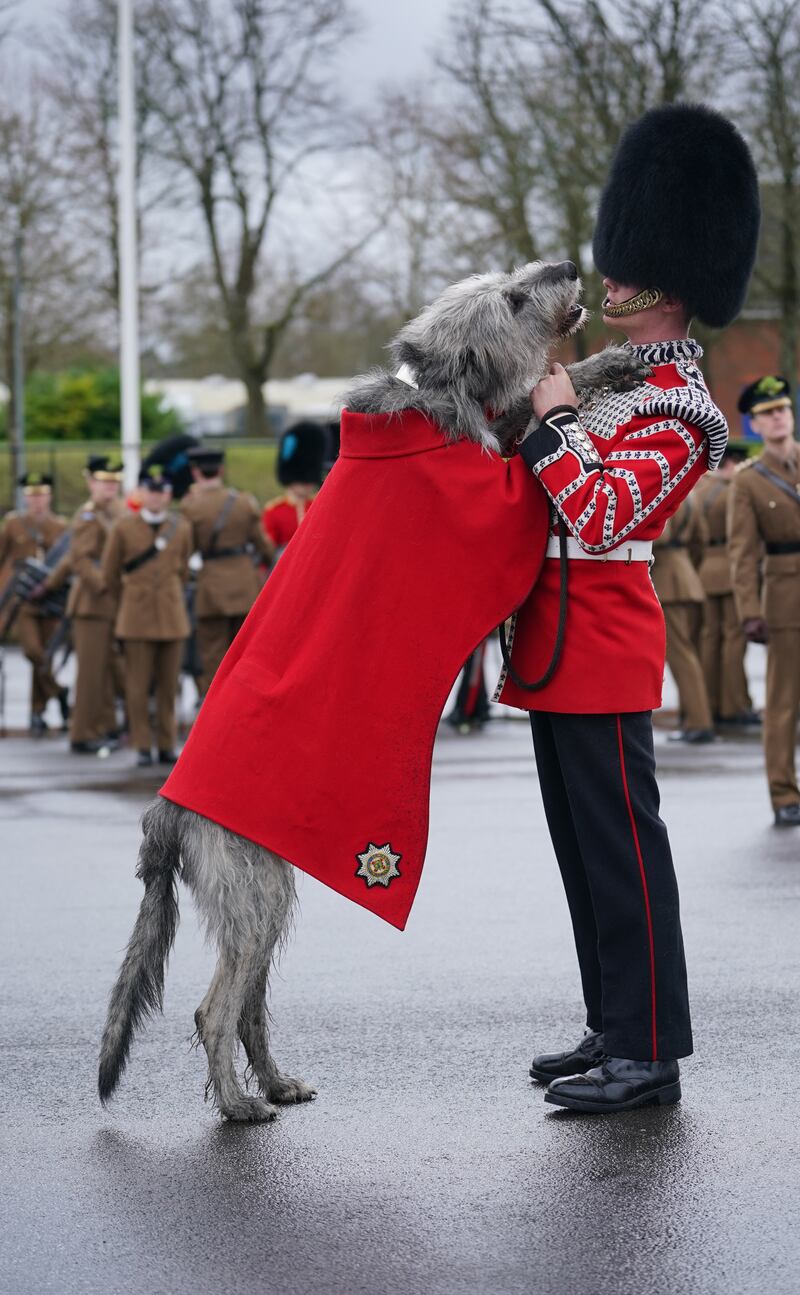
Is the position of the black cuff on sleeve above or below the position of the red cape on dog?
above

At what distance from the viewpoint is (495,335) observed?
423cm

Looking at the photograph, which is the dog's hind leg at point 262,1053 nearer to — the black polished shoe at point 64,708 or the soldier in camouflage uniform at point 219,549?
the soldier in camouflage uniform at point 219,549

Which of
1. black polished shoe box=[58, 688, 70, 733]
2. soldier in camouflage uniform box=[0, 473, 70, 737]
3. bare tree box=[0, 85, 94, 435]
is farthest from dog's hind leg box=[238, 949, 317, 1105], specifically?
bare tree box=[0, 85, 94, 435]

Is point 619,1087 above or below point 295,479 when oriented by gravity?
below

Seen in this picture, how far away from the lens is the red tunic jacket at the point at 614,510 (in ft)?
13.8

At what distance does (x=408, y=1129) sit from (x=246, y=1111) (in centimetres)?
41

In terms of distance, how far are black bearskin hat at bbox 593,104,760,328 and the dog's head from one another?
0.29m

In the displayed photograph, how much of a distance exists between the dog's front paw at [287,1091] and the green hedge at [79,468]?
2589 cm

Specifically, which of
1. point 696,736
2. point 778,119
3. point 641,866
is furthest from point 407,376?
point 778,119

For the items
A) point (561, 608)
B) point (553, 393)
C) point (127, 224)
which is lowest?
point (561, 608)

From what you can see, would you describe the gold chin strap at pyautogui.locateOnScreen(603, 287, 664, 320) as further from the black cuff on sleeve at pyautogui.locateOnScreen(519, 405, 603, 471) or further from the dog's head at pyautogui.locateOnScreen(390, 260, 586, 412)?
the black cuff on sleeve at pyautogui.locateOnScreen(519, 405, 603, 471)

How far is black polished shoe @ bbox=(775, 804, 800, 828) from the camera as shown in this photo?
360 inches

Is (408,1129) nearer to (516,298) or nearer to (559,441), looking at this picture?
(559,441)

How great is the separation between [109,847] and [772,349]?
3152 cm
